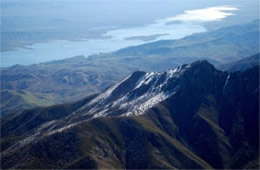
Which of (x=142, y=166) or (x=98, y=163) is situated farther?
(x=142, y=166)

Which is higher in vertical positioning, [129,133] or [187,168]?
[129,133]

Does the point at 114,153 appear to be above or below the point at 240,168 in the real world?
above

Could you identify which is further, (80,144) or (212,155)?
(212,155)

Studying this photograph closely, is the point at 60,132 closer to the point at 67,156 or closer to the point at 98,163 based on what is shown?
the point at 67,156

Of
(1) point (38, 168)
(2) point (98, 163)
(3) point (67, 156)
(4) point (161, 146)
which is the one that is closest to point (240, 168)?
(4) point (161, 146)

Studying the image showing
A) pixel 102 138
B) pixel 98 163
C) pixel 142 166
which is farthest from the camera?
pixel 102 138

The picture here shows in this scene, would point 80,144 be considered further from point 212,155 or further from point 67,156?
point 212,155

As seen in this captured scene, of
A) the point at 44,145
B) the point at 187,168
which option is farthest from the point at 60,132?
the point at 187,168

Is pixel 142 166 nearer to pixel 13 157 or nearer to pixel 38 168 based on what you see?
pixel 38 168

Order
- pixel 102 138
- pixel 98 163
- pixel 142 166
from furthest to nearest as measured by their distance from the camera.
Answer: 1. pixel 102 138
2. pixel 142 166
3. pixel 98 163
